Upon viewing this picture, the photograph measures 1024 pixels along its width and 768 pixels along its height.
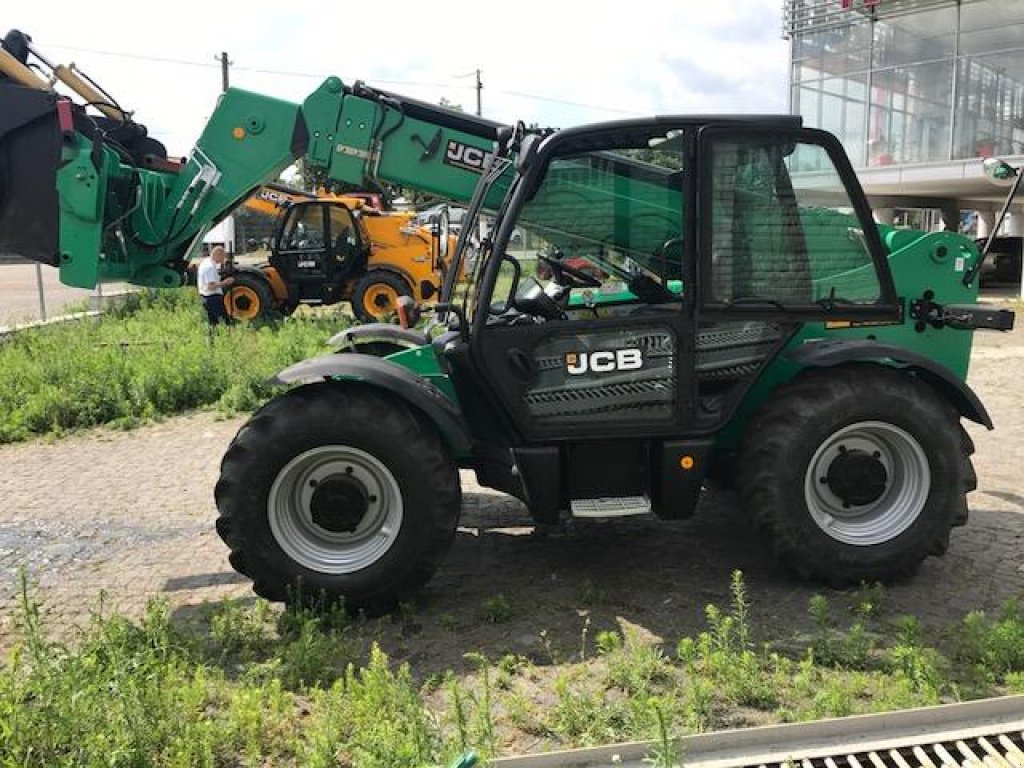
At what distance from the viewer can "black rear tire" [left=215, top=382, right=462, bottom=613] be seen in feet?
14.0

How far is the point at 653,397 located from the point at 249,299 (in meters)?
12.9

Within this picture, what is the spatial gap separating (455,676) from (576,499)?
117 centimetres

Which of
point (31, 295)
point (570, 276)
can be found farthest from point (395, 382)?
point (31, 295)

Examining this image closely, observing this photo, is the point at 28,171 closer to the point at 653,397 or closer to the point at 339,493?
the point at 339,493

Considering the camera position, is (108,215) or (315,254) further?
(315,254)

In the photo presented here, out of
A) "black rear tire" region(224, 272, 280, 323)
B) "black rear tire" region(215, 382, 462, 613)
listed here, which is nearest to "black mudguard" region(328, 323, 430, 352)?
"black rear tire" region(215, 382, 462, 613)

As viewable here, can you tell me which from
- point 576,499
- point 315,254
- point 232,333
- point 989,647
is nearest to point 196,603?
point 576,499

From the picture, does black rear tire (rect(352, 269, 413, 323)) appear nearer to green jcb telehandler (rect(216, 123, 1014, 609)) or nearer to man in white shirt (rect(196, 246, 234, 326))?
man in white shirt (rect(196, 246, 234, 326))

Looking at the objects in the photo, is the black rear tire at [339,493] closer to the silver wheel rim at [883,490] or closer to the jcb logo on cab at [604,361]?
the jcb logo on cab at [604,361]

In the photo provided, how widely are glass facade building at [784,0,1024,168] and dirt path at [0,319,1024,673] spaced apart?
17547 mm

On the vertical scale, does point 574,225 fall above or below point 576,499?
above

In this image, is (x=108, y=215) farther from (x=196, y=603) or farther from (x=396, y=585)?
(x=396, y=585)

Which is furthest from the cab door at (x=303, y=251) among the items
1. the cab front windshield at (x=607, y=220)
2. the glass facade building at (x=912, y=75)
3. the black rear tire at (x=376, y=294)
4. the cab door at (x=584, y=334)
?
the glass facade building at (x=912, y=75)

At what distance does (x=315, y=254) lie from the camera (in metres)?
16.0
